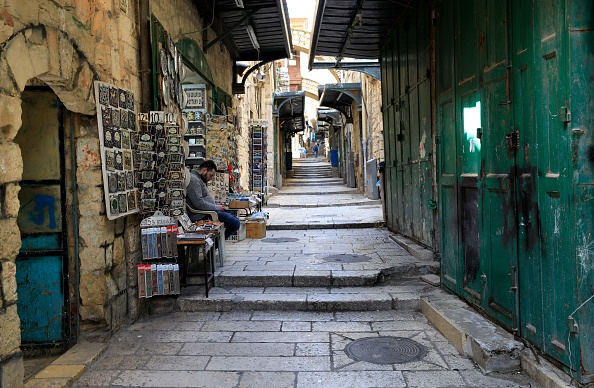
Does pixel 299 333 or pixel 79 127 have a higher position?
pixel 79 127

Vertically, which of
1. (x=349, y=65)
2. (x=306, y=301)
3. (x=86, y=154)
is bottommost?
(x=306, y=301)

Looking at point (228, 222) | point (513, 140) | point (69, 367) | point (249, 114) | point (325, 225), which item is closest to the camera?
point (513, 140)

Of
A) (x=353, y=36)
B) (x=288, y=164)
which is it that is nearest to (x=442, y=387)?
(x=353, y=36)

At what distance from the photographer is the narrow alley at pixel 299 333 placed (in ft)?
11.9

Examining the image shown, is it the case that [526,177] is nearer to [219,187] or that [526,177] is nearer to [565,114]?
[565,114]

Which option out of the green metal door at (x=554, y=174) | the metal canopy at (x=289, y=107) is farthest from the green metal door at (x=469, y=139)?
the metal canopy at (x=289, y=107)

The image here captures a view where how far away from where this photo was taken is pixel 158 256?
4.88m

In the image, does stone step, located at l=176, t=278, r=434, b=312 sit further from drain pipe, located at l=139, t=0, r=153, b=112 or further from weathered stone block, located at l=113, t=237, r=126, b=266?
drain pipe, located at l=139, t=0, r=153, b=112

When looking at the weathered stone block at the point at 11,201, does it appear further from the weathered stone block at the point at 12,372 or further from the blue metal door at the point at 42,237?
the blue metal door at the point at 42,237

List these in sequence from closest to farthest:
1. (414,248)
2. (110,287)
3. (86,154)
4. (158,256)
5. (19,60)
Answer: (19,60) < (86,154) < (110,287) < (158,256) < (414,248)

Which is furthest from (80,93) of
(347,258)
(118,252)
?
(347,258)

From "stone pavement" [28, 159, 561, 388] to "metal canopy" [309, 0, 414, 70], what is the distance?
3577 mm

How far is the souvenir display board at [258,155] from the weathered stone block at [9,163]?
11249 mm

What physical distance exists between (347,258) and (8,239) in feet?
15.1
